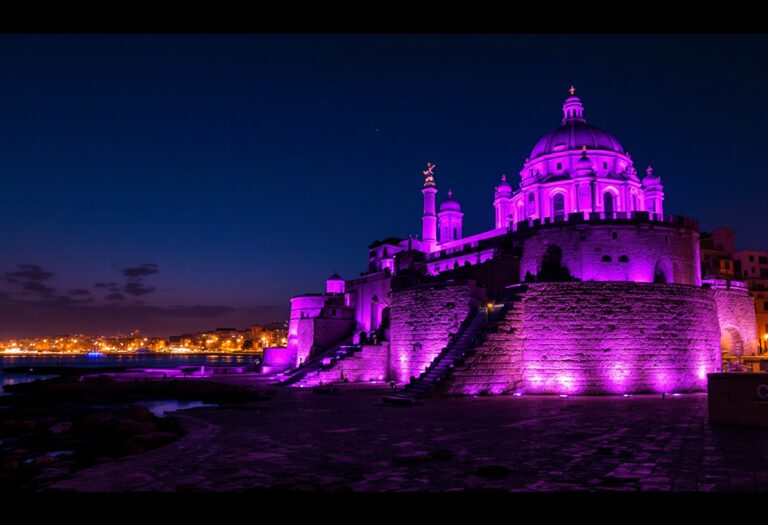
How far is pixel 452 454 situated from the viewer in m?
10.4

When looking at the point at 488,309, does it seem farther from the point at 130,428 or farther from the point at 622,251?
the point at 130,428

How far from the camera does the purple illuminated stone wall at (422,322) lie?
1094 inches

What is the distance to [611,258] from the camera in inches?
1158

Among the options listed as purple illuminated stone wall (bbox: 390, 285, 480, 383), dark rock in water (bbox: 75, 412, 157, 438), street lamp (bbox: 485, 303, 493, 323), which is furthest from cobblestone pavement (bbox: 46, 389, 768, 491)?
purple illuminated stone wall (bbox: 390, 285, 480, 383)

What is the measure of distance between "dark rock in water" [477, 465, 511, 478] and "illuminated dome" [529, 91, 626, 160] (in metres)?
38.4

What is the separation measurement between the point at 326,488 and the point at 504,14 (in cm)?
667

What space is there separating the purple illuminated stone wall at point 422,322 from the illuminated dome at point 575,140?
69.6 ft

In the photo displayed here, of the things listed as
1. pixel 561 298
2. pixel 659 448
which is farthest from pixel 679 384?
pixel 659 448

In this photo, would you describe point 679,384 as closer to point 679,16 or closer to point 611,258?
point 611,258

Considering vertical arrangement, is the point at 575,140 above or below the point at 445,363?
above

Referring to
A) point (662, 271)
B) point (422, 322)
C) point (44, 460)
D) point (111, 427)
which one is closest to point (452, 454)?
point (44, 460)

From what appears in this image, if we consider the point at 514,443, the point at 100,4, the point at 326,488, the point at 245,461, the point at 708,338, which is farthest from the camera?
the point at 708,338

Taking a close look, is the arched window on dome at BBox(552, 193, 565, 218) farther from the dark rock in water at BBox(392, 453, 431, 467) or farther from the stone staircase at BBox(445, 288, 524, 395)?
the dark rock in water at BBox(392, 453, 431, 467)

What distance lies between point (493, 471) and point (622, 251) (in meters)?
23.2
